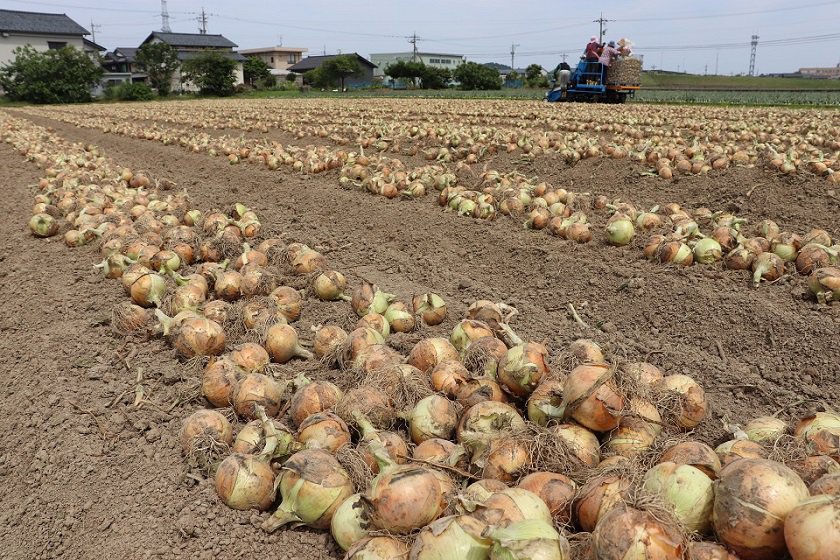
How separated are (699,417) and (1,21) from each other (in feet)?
258

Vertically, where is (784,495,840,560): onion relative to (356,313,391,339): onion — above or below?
above

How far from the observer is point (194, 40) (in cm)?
8119

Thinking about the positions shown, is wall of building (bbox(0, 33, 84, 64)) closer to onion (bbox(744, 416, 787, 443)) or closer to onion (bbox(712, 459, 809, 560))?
onion (bbox(744, 416, 787, 443))

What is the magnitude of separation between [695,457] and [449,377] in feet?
4.13

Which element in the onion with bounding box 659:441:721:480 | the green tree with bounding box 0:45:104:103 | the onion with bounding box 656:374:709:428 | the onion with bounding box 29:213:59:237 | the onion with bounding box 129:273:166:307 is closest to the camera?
the onion with bounding box 659:441:721:480

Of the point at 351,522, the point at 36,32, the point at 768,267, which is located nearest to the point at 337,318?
the point at 351,522

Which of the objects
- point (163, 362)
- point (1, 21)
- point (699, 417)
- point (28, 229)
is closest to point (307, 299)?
point (163, 362)

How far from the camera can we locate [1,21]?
61.1 m

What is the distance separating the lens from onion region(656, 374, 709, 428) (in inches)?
110

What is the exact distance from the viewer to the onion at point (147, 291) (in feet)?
15.5

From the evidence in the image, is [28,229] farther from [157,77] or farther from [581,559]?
[157,77]

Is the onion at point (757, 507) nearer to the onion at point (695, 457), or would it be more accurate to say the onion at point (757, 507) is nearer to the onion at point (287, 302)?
the onion at point (695, 457)

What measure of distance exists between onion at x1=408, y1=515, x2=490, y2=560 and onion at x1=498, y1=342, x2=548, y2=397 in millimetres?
1041

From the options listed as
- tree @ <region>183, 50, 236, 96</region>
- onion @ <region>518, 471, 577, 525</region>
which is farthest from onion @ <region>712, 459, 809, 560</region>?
tree @ <region>183, 50, 236, 96</region>
